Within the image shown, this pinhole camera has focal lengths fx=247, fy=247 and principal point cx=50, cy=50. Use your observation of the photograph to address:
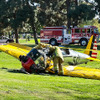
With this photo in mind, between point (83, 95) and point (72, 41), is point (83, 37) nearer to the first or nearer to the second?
point (72, 41)

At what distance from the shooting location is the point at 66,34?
129 feet

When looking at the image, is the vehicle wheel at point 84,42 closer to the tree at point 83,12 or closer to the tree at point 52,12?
the tree at point 83,12

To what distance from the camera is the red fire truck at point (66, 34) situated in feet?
128

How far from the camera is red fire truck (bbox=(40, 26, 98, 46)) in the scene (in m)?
38.9


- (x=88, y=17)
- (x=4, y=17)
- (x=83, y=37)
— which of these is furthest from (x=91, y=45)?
(x=4, y=17)

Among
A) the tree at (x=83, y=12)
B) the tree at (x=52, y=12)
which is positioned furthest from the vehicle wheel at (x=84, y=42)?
the tree at (x=52, y=12)

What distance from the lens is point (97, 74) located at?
34.1 ft

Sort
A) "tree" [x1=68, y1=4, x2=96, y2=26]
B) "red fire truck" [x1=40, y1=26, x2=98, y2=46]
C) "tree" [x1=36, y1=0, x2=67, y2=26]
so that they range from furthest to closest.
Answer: "tree" [x1=36, y1=0, x2=67, y2=26]
"tree" [x1=68, y1=4, x2=96, y2=26]
"red fire truck" [x1=40, y1=26, x2=98, y2=46]

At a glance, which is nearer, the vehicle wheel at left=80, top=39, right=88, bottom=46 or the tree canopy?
the vehicle wheel at left=80, top=39, right=88, bottom=46

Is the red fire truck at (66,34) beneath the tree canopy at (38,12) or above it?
beneath

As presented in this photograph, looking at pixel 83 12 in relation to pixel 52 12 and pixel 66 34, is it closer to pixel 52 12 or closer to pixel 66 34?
pixel 66 34

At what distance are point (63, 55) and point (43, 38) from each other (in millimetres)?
27747

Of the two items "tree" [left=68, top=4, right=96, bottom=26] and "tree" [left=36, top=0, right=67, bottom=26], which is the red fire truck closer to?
"tree" [left=68, top=4, right=96, bottom=26]

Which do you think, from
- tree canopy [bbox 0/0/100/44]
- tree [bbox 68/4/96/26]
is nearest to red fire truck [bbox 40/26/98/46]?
tree [bbox 68/4/96/26]
